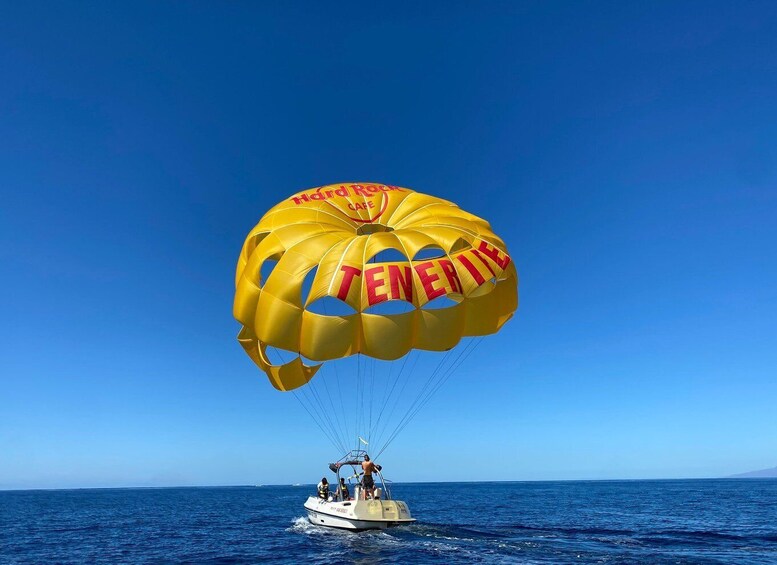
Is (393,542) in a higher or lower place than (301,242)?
lower

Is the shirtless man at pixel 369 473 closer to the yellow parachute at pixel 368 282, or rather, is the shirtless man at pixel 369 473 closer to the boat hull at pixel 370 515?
the boat hull at pixel 370 515

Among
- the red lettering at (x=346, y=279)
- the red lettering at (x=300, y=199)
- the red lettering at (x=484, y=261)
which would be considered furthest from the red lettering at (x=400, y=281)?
the red lettering at (x=300, y=199)

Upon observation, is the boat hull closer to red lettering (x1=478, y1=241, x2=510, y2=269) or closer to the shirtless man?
the shirtless man

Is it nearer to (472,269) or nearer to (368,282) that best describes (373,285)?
(368,282)

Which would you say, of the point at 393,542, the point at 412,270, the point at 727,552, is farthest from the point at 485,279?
the point at 727,552

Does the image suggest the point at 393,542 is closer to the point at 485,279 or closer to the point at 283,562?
the point at 283,562

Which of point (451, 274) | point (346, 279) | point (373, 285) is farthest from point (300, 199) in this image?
point (451, 274)
